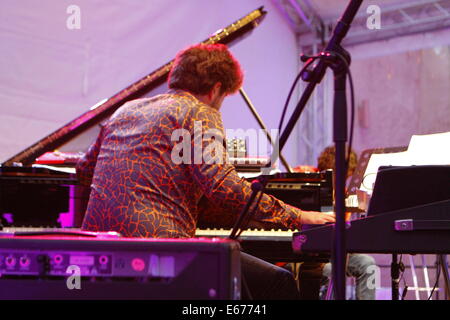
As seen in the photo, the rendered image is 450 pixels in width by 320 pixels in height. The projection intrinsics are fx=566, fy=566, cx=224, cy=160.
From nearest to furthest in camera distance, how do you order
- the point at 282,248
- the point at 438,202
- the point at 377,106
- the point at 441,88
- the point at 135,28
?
the point at 438,202, the point at 282,248, the point at 135,28, the point at 441,88, the point at 377,106

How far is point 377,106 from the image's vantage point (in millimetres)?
7480

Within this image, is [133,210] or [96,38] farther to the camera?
[96,38]

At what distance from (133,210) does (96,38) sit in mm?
3582

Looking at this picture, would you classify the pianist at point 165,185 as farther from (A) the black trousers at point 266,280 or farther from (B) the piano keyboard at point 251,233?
(B) the piano keyboard at point 251,233

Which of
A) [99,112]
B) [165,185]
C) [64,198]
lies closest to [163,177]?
[165,185]

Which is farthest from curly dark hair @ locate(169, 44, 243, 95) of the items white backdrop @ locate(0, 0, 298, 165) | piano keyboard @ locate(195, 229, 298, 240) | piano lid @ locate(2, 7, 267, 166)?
white backdrop @ locate(0, 0, 298, 165)

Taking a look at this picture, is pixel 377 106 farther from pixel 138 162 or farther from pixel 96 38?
pixel 138 162

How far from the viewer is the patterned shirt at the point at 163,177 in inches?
78.8

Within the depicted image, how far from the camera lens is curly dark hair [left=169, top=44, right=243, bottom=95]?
2.28m

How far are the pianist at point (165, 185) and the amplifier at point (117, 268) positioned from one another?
1.86 ft

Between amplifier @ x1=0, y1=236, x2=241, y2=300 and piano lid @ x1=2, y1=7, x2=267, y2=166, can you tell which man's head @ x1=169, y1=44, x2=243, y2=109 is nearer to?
amplifier @ x1=0, y1=236, x2=241, y2=300

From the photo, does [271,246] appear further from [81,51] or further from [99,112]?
[81,51]

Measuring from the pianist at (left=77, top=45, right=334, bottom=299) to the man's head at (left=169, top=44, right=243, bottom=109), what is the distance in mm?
82

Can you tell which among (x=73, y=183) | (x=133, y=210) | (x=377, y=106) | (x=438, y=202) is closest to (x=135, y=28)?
(x=73, y=183)
